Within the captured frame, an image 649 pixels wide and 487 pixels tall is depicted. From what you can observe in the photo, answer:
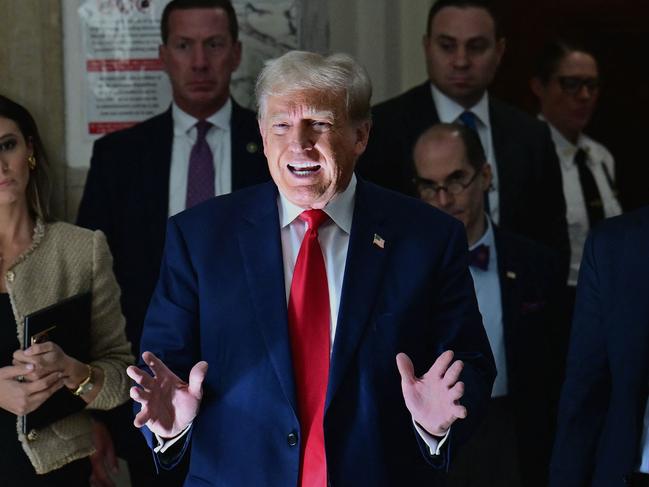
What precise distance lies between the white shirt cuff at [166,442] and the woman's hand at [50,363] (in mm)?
695

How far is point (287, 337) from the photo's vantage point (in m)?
2.60

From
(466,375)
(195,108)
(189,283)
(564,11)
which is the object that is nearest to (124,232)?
(195,108)

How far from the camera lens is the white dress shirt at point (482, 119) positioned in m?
4.55

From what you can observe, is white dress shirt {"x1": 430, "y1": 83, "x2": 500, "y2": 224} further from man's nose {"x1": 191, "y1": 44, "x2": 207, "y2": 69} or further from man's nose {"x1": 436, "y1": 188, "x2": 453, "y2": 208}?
man's nose {"x1": 191, "y1": 44, "x2": 207, "y2": 69}

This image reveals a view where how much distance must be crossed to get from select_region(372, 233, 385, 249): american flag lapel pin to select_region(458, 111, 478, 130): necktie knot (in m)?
1.95

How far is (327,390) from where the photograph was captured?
2586 millimetres

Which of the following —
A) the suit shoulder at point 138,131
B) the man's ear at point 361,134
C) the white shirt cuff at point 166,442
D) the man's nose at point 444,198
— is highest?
the man's ear at point 361,134

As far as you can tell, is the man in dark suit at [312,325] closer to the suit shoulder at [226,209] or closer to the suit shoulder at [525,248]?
the suit shoulder at [226,209]

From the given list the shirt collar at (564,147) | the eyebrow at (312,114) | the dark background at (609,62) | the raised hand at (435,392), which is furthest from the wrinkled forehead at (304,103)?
the dark background at (609,62)

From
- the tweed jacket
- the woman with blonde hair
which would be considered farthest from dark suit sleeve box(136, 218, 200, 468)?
the tweed jacket

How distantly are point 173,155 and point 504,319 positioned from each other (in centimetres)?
138

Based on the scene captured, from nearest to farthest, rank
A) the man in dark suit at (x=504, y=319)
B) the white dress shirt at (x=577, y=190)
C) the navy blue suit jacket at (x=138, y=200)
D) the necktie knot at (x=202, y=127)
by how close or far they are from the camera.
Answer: the man in dark suit at (x=504, y=319), the navy blue suit jacket at (x=138, y=200), the necktie knot at (x=202, y=127), the white dress shirt at (x=577, y=190)

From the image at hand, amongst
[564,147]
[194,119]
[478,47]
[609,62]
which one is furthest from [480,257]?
[609,62]

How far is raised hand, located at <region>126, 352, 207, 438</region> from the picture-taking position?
2508 mm
